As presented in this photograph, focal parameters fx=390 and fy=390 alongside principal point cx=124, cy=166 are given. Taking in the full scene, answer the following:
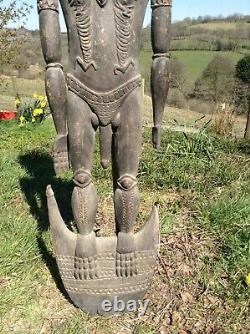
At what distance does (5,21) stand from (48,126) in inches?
118

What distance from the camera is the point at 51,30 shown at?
2.05 metres

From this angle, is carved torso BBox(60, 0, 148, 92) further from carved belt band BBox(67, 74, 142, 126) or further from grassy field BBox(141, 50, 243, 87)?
grassy field BBox(141, 50, 243, 87)

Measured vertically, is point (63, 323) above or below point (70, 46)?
below

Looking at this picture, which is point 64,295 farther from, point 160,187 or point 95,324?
point 160,187

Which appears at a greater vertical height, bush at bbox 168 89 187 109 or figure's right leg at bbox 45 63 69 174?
figure's right leg at bbox 45 63 69 174

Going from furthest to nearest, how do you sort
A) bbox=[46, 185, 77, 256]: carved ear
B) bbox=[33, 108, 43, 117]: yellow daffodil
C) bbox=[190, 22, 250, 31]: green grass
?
bbox=[190, 22, 250, 31]: green grass
bbox=[33, 108, 43, 117]: yellow daffodil
bbox=[46, 185, 77, 256]: carved ear

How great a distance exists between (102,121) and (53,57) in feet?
1.43

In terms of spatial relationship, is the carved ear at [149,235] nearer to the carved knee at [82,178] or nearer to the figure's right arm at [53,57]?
the carved knee at [82,178]

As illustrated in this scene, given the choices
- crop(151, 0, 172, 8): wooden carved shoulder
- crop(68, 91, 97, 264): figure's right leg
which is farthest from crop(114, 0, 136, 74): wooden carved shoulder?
crop(68, 91, 97, 264): figure's right leg

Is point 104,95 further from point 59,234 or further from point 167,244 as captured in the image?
point 167,244

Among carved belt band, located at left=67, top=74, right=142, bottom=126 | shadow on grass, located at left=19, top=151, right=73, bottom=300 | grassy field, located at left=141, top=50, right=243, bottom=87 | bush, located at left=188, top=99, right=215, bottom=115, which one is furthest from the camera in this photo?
grassy field, located at left=141, top=50, right=243, bottom=87

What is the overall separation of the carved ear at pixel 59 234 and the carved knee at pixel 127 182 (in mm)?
460

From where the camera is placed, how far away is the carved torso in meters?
2.00

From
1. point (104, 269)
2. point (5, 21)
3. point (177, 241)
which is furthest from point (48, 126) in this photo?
point (104, 269)
